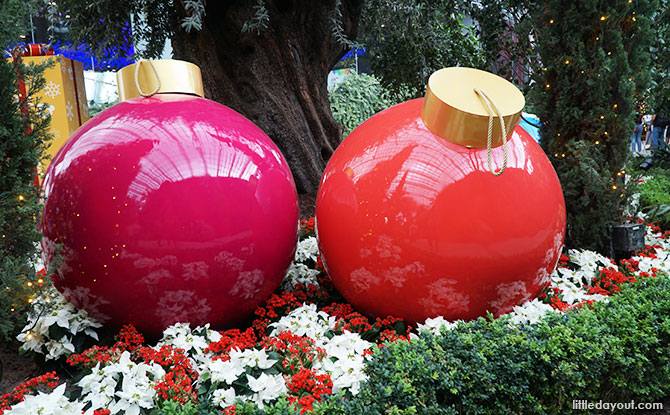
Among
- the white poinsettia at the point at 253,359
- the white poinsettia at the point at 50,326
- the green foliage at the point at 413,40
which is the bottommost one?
the white poinsettia at the point at 50,326

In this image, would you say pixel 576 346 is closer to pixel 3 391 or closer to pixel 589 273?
pixel 589 273

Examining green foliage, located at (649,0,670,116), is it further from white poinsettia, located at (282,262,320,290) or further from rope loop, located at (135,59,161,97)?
rope loop, located at (135,59,161,97)

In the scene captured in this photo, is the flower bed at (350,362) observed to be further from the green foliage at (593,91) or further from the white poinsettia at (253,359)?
the green foliage at (593,91)

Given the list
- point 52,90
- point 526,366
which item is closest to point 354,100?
point 52,90

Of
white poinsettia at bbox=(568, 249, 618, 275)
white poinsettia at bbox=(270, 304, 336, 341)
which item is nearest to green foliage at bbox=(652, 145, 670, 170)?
white poinsettia at bbox=(568, 249, 618, 275)

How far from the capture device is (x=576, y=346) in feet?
9.20

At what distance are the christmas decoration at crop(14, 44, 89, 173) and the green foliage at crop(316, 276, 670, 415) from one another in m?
6.94

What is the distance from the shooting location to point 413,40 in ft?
22.6

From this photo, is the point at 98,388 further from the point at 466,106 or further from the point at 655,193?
the point at 655,193

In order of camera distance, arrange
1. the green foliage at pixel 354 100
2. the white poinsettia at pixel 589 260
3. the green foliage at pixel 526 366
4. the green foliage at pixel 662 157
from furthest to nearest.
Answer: the green foliage at pixel 354 100 < the green foliage at pixel 662 157 < the white poinsettia at pixel 589 260 < the green foliage at pixel 526 366

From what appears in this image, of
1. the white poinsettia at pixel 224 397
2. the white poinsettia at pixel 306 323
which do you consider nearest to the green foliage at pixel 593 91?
the white poinsettia at pixel 306 323

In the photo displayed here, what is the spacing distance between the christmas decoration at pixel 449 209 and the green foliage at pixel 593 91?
1598 mm

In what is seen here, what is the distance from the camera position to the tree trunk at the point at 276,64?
18.8 ft

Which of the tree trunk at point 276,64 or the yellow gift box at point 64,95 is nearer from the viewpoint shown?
the tree trunk at point 276,64
